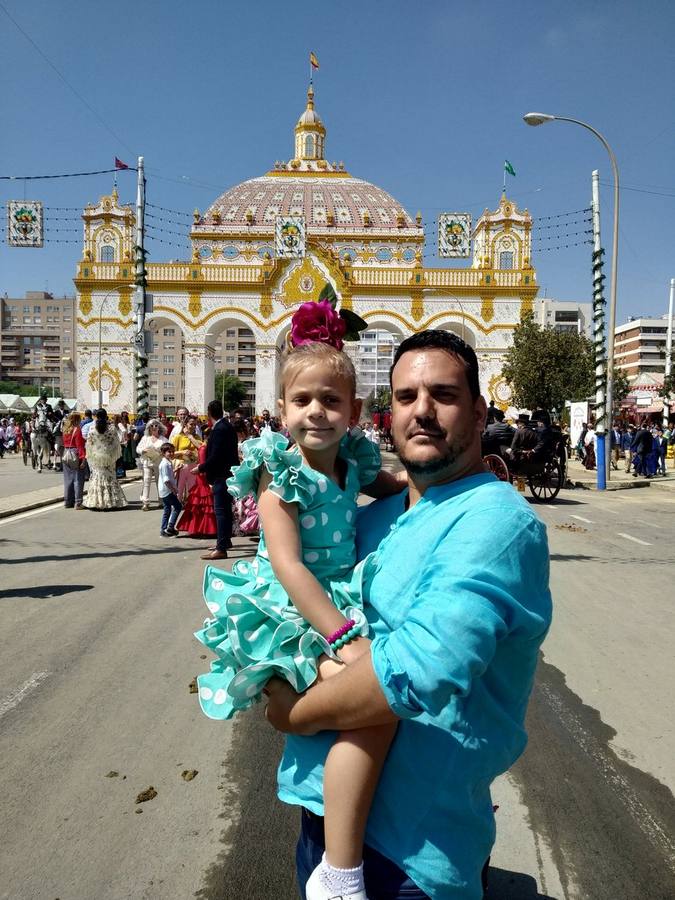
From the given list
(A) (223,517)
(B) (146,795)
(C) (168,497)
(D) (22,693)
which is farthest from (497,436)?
(B) (146,795)

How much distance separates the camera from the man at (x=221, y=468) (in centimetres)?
906

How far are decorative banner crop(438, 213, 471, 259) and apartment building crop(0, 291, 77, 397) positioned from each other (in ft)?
384

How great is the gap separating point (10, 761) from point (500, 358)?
41.6 meters

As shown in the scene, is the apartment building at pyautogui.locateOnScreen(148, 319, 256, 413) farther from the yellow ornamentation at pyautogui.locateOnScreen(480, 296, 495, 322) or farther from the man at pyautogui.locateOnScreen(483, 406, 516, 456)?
the man at pyautogui.locateOnScreen(483, 406, 516, 456)

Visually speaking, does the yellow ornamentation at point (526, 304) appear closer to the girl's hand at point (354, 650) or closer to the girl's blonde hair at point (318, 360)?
the girl's blonde hair at point (318, 360)

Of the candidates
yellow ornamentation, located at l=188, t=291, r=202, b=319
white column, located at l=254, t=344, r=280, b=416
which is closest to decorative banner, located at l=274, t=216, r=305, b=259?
white column, located at l=254, t=344, r=280, b=416

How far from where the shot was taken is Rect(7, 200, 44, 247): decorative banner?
82.2 ft

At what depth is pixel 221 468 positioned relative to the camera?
30.7 feet

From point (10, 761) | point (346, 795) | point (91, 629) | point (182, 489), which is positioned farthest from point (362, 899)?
point (182, 489)

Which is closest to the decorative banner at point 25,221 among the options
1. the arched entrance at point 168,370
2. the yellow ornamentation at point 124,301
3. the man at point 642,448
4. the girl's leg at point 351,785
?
the yellow ornamentation at point 124,301

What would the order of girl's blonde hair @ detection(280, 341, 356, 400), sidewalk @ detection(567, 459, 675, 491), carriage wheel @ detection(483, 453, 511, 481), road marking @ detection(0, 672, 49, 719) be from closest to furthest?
girl's blonde hair @ detection(280, 341, 356, 400), road marking @ detection(0, 672, 49, 719), carriage wheel @ detection(483, 453, 511, 481), sidewalk @ detection(567, 459, 675, 491)

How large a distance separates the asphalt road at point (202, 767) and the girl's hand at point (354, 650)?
4.79 ft

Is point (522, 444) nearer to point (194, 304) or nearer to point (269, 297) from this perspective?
point (269, 297)

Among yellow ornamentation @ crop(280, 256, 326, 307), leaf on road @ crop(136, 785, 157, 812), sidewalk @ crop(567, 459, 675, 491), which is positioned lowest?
sidewalk @ crop(567, 459, 675, 491)
